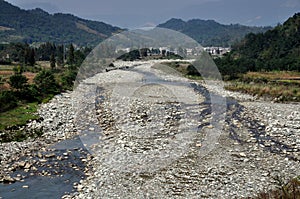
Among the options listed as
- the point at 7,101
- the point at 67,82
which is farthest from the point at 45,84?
the point at 7,101

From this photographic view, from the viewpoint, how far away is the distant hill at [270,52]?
51188 millimetres

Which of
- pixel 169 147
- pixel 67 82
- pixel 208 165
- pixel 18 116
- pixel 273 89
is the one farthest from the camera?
pixel 67 82

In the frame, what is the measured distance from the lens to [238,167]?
13805 millimetres

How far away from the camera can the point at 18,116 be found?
867 inches

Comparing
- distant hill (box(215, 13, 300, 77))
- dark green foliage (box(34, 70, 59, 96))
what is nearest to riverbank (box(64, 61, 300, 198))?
dark green foliage (box(34, 70, 59, 96))

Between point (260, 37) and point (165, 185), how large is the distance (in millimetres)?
67302

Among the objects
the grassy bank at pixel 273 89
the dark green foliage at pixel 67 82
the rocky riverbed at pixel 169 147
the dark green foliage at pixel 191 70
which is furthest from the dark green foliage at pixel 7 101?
the dark green foliage at pixel 191 70

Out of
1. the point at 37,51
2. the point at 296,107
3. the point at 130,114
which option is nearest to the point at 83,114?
the point at 130,114

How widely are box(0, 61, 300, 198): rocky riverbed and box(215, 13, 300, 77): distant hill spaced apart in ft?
79.3

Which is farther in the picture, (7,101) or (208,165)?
(7,101)

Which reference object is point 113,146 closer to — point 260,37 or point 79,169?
point 79,169

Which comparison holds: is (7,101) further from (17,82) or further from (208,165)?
(208,165)

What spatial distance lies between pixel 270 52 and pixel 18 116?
175 feet

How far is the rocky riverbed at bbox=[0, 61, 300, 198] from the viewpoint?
12281mm
